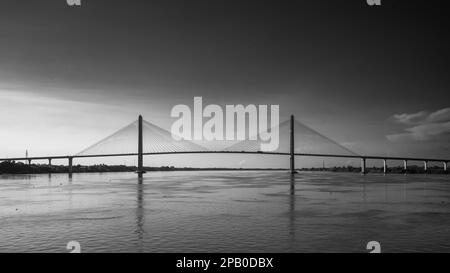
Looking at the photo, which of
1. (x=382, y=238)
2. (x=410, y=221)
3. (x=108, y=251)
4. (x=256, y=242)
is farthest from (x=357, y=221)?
(x=108, y=251)

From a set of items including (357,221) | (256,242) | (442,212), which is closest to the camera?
(256,242)

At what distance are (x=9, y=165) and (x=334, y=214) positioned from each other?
15133 centimetres

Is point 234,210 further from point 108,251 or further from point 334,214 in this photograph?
point 108,251

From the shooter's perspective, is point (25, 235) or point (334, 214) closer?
point (25, 235)

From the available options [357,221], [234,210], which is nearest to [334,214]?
[357,221]

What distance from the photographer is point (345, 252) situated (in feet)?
44.6

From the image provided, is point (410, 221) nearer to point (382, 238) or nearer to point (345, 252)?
point (382, 238)

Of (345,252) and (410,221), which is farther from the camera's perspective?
(410,221)
